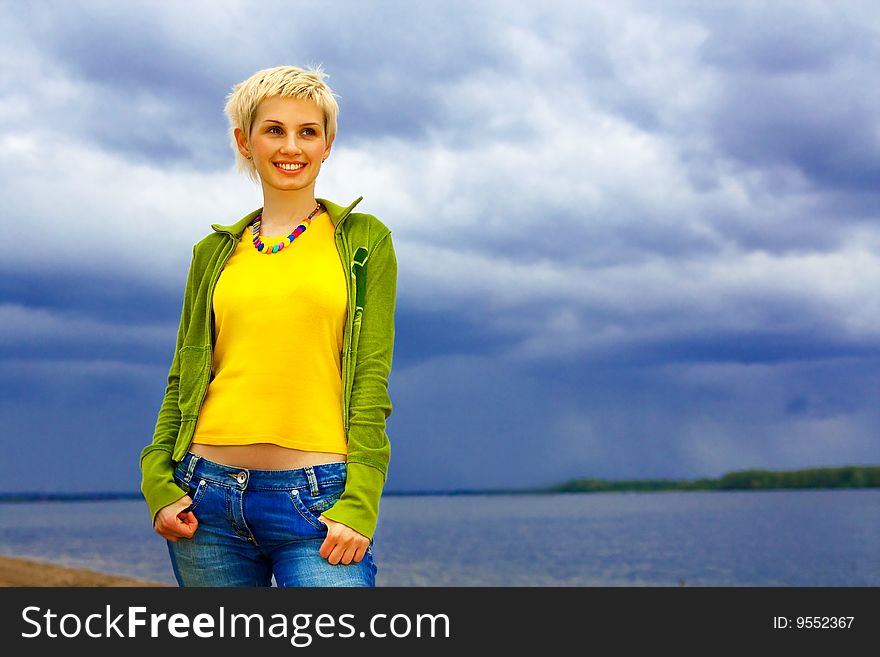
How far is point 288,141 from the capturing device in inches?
106

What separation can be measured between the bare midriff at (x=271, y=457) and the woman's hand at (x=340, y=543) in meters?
0.17

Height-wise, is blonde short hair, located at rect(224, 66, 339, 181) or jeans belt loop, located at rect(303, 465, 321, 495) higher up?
blonde short hair, located at rect(224, 66, 339, 181)

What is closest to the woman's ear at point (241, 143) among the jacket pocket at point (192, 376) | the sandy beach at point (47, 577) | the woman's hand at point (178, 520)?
the jacket pocket at point (192, 376)

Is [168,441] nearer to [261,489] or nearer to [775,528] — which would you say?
[261,489]

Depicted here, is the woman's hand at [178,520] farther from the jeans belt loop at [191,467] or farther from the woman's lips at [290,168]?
the woman's lips at [290,168]

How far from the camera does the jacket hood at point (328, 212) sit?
2828mm

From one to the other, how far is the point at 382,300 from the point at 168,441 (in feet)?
2.72

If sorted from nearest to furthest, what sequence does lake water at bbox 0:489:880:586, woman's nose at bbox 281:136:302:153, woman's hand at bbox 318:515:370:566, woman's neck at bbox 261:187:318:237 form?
woman's hand at bbox 318:515:370:566 → woman's nose at bbox 281:136:302:153 → woman's neck at bbox 261:187:318:237 → lake water at bbox 0:489:880:586

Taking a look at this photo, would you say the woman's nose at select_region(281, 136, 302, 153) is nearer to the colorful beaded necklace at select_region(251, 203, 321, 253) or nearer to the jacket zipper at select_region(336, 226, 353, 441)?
the colorful beaded necklace at select_region(251, 203, 321, 253)

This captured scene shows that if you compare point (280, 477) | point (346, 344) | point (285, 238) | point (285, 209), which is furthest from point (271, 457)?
point (285, 209)

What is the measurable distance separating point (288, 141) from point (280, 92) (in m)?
0.15

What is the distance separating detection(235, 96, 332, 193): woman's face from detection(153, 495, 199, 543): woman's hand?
3.40 ft

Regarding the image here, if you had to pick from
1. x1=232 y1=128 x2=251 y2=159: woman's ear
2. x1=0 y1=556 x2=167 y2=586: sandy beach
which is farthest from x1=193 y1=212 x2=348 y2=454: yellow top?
x1=0 y1=556 x2=167 y2=586: sandy beach

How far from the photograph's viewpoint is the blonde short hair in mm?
2697
